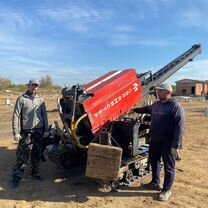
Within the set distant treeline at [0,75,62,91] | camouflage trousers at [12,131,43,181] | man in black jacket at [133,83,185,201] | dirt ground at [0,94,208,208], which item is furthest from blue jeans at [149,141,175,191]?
distant treeline at [0,75,62,91]

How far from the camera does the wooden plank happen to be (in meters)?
5.06

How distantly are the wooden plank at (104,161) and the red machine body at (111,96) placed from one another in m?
0.51

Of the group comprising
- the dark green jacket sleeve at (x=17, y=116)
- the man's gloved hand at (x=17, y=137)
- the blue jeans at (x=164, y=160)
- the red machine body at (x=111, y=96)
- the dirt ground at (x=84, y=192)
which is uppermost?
the red machine body at (x=111, y=96)

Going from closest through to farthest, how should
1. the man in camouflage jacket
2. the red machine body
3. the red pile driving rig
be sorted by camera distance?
the red pile driving rig
the red machine body
the man in camouflage jacket

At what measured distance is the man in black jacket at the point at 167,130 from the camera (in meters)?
5.06

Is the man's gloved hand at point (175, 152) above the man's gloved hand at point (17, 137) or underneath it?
underneath

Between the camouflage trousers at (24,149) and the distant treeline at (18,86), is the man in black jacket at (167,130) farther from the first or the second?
the distant treeline at (18,86)

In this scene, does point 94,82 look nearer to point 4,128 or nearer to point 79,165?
point 79,165

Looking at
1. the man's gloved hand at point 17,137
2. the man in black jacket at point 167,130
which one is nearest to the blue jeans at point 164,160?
the man in black jacket at point 167,130

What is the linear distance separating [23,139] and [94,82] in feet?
5.41

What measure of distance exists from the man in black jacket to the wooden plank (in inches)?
30.3

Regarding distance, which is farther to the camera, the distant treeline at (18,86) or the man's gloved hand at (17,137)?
the distant treeline at (18,86)

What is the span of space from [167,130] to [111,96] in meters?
1.18

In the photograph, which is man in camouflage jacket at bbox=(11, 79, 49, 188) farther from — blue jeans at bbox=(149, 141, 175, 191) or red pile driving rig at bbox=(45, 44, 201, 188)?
blue jeans at bbox=(149, 141, 175, 191)
